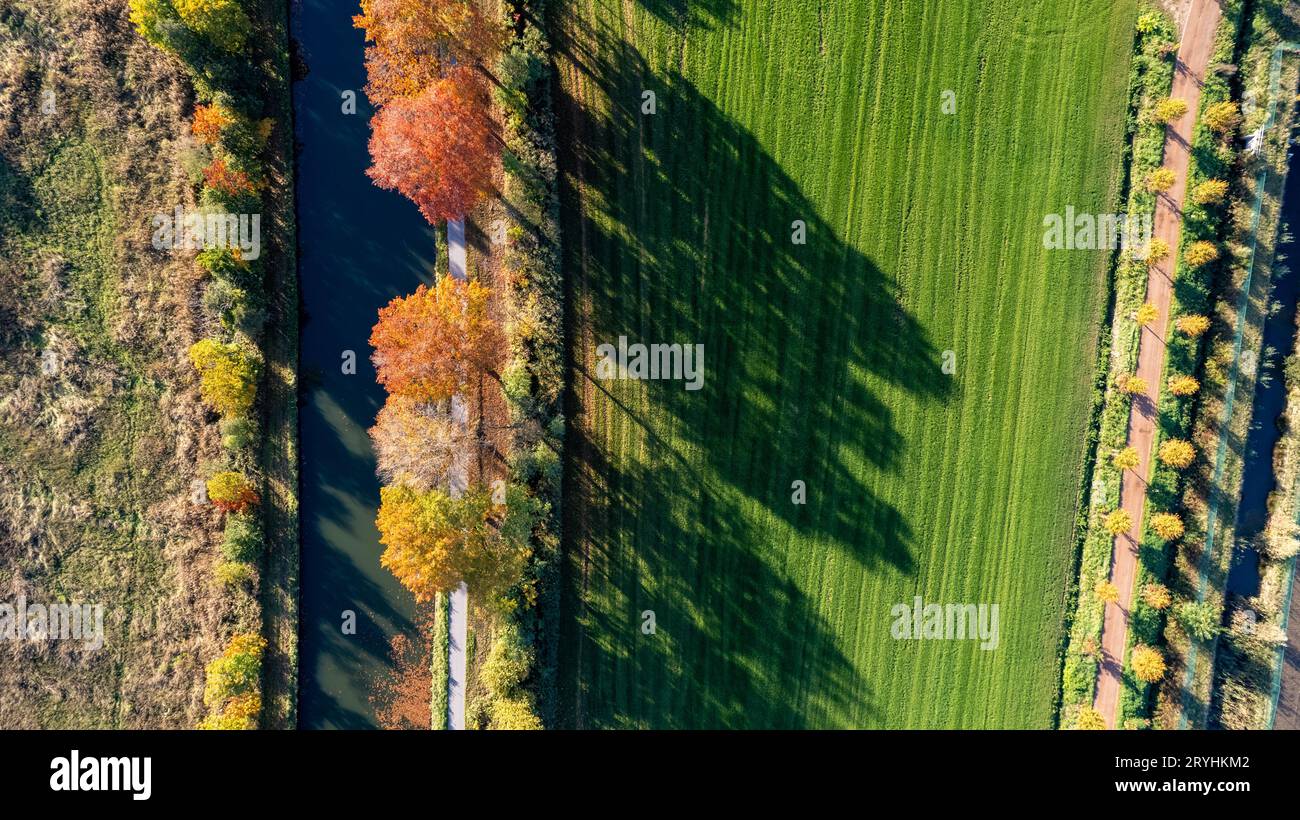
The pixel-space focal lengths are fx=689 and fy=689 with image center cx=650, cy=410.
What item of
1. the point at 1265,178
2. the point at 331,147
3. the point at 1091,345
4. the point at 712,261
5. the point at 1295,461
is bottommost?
the point at 1295,461

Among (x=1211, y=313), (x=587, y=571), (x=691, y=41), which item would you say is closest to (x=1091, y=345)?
(x=1211, y=313)

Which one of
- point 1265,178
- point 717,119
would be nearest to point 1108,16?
point 1265,178

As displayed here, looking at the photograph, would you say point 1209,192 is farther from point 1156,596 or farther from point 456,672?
point 456,672

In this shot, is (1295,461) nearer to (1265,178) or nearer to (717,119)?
(1265,178)

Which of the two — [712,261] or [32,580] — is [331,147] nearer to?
[712,261]

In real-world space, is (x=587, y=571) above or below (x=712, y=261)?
below

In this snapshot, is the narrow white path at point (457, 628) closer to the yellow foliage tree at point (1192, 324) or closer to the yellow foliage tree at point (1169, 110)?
the yellow foliage tree at point (1169, 110)
